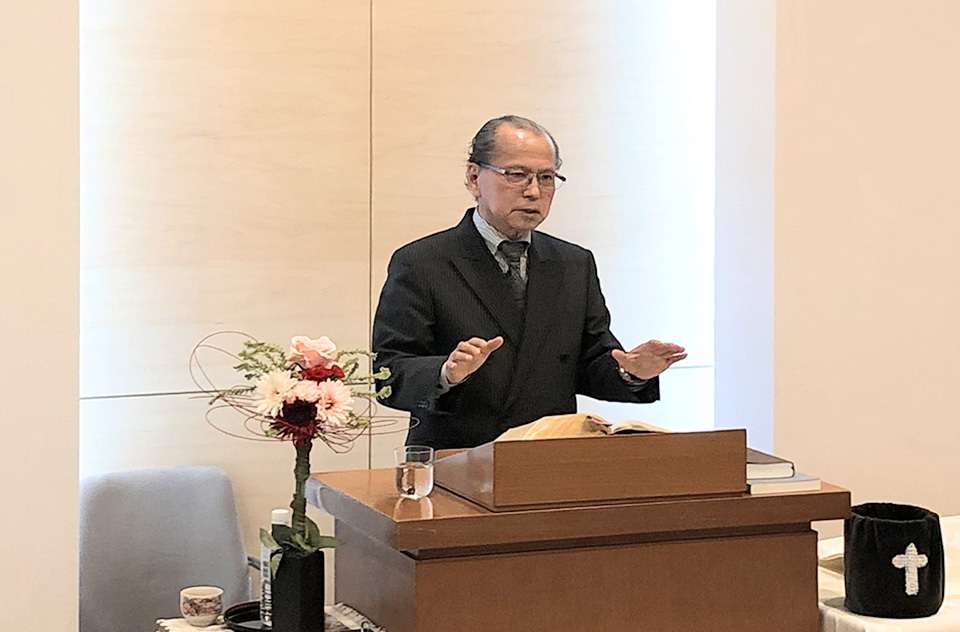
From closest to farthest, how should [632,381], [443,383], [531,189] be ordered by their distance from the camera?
[443,383] → [632,381] → [531,189]

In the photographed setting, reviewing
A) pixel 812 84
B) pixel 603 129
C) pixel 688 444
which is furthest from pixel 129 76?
pixel 688 444

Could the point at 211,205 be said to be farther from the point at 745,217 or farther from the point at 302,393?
the point at 302,393

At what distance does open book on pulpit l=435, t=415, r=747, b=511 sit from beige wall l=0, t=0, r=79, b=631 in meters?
1.39

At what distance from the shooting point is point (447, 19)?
4.16 metres

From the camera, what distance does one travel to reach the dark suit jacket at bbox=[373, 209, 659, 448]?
3047 millimetres

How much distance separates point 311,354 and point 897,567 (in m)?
0.98

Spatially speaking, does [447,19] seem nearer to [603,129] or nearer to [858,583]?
[603,129]

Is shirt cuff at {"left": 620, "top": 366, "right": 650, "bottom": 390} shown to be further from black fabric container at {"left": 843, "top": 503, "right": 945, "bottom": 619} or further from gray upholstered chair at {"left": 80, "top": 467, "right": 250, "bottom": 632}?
gray upholstered chair at {"left": 80, "top": 467, "right": 250, "bottom": 632}

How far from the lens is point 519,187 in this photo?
3021 mm

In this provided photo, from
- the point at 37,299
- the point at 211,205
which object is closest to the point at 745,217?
the point at 211,205

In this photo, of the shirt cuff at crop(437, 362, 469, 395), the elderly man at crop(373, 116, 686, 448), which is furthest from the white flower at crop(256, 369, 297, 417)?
the elderly man at crop(373, 116, 686, 448)

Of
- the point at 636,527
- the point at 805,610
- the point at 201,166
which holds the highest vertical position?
the point at 201,166

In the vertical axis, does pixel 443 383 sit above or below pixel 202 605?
above

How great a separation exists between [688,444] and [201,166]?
7.15 feet
